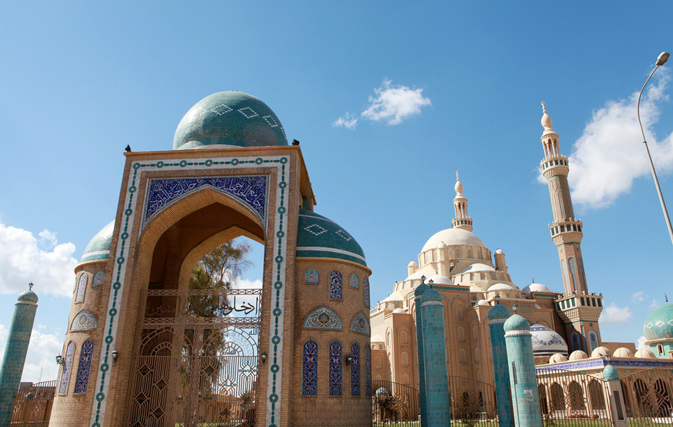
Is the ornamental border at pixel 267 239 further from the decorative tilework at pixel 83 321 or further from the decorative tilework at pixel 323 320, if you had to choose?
the decorative tilework at pixel 83 321

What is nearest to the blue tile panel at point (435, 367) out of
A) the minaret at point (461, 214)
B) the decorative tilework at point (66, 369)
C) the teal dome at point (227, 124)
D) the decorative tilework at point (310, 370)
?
the decorative tilework at point (310, 370)

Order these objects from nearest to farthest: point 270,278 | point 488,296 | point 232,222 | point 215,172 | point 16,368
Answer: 1. point 270,278
2. point 215,172
3. point 16,368
4. point 232,222
5. point 488,296

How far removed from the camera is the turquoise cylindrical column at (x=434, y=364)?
9.70 m

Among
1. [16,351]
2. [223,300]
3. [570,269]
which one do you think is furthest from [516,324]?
[570,269]

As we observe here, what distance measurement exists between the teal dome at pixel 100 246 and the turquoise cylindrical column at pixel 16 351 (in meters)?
2.64

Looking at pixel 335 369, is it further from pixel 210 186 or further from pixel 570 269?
pixel 570 269

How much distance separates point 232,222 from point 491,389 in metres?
16.5

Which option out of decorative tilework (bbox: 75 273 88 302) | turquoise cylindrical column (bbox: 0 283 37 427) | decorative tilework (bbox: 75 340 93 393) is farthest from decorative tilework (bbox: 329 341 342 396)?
turquoise cylindrical column (bbox: 0 283 37 427)

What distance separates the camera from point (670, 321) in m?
24.5

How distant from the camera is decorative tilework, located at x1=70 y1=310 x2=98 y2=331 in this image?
11453 millimetres

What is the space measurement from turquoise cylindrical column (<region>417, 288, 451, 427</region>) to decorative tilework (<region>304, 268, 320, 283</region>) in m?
2.49

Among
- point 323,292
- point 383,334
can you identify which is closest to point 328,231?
point 323,292

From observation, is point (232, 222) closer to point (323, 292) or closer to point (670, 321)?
point (323, 292)

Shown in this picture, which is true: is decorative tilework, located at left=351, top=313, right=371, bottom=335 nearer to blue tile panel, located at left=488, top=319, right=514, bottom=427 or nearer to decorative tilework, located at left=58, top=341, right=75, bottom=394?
blue tile panel, located at left=488, top=319, right=514, bottom=427
